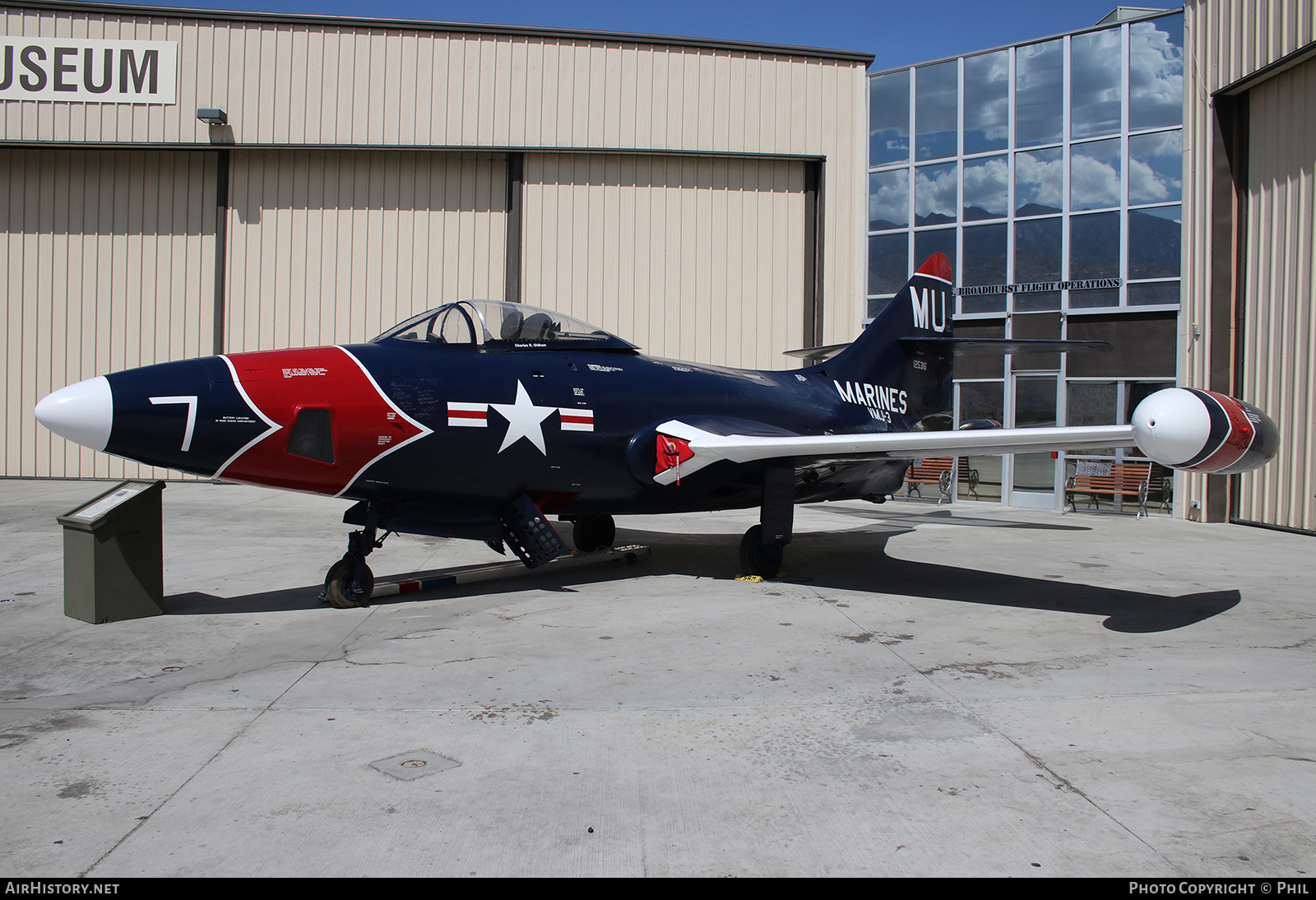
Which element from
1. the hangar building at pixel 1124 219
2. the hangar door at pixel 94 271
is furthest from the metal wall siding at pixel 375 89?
the hangar building at pixel 1124 219

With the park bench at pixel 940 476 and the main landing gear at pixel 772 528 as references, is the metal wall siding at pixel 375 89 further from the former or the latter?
the main landing gear at pixel 772 528

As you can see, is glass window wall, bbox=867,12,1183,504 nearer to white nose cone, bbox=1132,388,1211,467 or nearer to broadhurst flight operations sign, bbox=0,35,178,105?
white nose cone, bbox=1132,388,1211,467

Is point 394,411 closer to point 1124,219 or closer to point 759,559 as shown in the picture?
point 759,559

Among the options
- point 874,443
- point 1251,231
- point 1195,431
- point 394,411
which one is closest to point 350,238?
point 394,411

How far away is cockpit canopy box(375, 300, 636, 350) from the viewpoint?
755cm

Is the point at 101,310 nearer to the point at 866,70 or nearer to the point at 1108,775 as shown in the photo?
the point at 866,70

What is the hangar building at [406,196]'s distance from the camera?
57.7 feet

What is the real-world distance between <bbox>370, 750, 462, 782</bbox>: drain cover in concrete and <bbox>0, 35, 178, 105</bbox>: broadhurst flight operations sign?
737 inches

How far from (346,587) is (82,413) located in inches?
95.4

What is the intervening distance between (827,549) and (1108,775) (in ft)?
23.6

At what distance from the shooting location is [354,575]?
23.4ft

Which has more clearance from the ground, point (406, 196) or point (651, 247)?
point (406, 196)

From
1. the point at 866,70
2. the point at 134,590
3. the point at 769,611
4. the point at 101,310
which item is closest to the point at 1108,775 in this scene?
the point at 769,611
